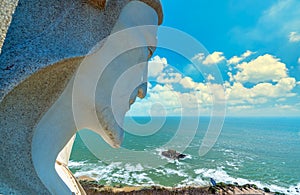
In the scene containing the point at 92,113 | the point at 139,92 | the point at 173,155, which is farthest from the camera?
the point at 173,155

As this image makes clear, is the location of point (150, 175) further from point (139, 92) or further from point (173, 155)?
point (139, 92)

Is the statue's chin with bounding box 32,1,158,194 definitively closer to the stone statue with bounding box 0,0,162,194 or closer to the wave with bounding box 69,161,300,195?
the stone statue with bounding box 0,0,162,194

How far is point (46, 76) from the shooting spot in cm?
121

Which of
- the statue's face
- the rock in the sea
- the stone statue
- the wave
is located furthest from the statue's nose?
the rock in the sea

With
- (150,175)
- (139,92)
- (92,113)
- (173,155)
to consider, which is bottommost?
(173,155)

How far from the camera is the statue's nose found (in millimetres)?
1782

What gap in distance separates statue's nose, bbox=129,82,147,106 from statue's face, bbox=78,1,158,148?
0.04 ft

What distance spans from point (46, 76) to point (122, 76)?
0.52m

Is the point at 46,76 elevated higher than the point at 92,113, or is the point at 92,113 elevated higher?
the point at 46,76

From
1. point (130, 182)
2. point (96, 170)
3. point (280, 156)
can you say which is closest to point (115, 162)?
point (96, 170)

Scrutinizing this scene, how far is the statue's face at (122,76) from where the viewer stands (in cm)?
149

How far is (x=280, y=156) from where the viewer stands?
82.2ft

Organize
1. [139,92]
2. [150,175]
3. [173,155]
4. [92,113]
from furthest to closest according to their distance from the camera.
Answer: [173,155] < [150,175] < [139,92] < [92,113]

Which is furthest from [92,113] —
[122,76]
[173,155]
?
[173,155]
